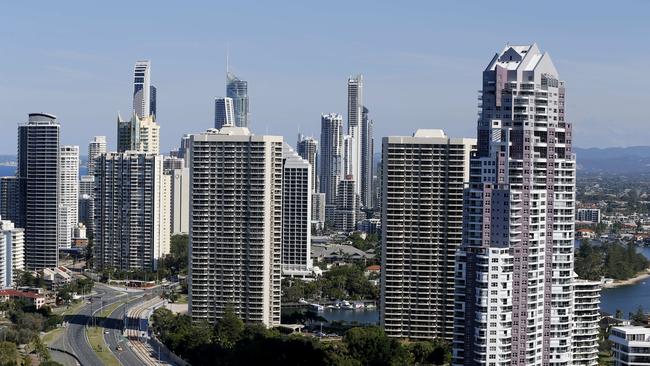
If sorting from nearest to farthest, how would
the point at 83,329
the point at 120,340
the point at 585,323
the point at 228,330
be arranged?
the point at 585,323 < the point at 228,330 < the point at 120,340 < the point at 83,329

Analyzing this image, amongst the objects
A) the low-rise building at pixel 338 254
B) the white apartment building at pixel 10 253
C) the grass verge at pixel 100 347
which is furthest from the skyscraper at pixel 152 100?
the grass verge at pixel 100 347

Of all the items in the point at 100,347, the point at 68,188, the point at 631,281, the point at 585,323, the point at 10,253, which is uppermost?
the point at 68,188

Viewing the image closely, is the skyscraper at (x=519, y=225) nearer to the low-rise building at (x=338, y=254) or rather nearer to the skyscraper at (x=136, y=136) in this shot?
the low-rise building at (x=338, y=254)

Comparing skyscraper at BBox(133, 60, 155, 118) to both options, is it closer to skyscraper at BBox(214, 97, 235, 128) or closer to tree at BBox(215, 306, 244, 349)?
skyscraper at BBox(214, 97, 235, 128)

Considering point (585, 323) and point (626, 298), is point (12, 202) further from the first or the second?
point (585, 323)

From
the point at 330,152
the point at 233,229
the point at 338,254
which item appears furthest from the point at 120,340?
the point at 330,152

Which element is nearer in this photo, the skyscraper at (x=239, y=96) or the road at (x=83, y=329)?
the road at (x=83, y=329)

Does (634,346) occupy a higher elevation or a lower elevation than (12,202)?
lower
